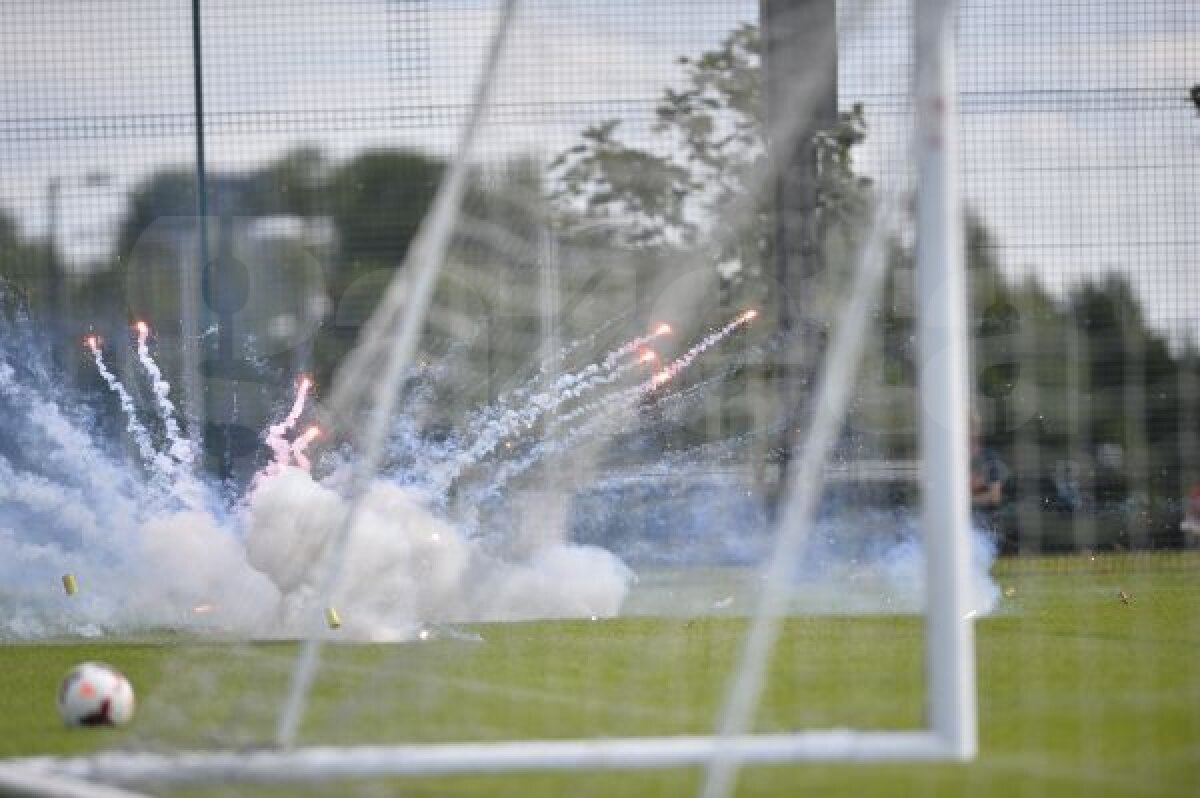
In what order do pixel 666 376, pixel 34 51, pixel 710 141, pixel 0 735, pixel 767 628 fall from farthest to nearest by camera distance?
pixel 34 51 → pixel 666 376 → pixel 710 141 → pixel 0 735 → pixel 767 628

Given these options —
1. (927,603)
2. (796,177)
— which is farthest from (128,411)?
(927,603)

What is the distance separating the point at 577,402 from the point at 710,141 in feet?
9.65

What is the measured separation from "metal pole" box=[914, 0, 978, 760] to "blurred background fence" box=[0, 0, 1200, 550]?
4.19 meters

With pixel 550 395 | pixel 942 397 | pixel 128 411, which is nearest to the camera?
pixel 942 397

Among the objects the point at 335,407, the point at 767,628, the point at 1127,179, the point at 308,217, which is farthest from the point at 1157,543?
the point at 767,628

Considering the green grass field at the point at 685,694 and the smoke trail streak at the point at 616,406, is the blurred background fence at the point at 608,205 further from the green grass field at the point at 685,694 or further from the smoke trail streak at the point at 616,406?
the green grass field at the point at 685,694

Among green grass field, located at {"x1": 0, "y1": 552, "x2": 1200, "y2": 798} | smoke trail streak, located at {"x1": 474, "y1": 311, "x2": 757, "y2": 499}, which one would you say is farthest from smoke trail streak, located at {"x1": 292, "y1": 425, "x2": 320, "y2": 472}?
green grass field, located at {"x1": 0, "y1": 552, "x2": 1200, "y2": 798}

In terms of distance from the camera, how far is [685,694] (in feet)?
25.4

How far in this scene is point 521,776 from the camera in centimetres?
592

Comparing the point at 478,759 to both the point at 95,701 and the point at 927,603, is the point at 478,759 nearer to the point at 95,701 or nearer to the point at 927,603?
the point at 927,603

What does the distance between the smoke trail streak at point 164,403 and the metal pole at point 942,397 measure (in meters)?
8.11

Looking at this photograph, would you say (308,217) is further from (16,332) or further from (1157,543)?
(1157,543)

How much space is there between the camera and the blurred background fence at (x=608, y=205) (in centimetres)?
1112

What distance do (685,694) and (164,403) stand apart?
675 centimetres
